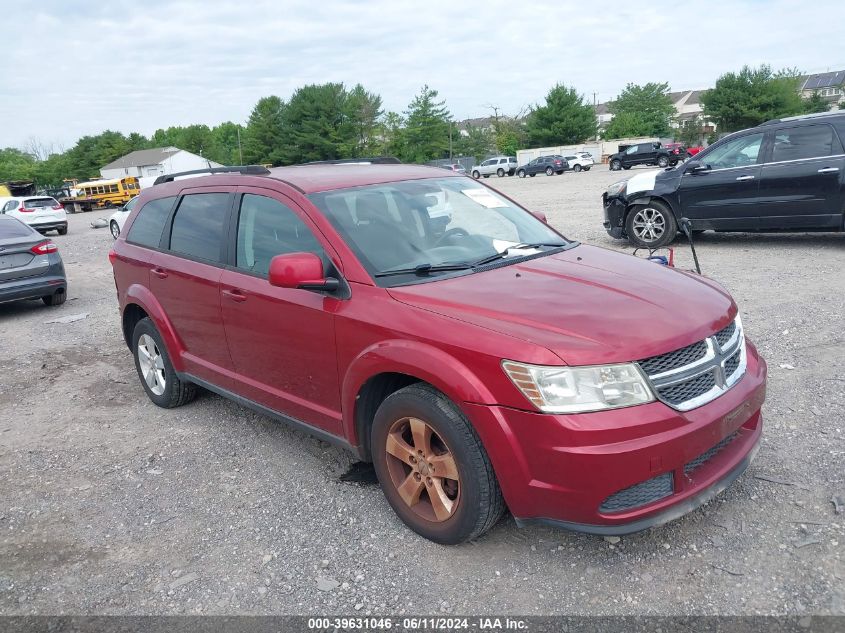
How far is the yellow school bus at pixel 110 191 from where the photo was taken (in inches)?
1943

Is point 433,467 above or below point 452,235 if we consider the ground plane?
below

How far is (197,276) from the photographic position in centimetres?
443

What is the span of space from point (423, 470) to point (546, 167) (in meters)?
50.9

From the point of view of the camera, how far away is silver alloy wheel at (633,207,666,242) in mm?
10180

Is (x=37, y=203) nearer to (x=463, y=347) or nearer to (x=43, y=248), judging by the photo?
(x=43, y=248)

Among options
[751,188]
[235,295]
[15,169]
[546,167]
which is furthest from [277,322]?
[15,169]

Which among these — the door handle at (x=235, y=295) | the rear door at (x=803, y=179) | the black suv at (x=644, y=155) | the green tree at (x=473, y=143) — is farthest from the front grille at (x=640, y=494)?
the green tree at (x=473, y=143)

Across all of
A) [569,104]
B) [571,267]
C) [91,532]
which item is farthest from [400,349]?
[569,104]

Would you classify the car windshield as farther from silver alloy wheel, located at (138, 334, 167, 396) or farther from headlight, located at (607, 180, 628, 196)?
headlight, located at (607, 180, 628, 196)

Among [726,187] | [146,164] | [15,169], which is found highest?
[15,169]

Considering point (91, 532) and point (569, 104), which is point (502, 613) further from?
point (569, 104)

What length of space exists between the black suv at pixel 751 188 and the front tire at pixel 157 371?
24.5 ft

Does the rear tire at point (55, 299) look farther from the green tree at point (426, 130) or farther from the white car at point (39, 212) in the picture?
the green tree at point (426, 130)

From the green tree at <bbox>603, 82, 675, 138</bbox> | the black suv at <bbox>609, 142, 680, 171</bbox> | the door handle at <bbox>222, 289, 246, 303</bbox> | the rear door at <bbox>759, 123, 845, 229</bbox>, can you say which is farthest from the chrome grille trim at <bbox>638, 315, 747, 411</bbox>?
the green tree at <bbox>603, 82, 675, 138</bbox>
